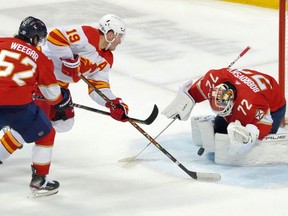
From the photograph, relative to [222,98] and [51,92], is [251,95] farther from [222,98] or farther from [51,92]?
[51,92]

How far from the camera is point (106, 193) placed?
15.4 feet

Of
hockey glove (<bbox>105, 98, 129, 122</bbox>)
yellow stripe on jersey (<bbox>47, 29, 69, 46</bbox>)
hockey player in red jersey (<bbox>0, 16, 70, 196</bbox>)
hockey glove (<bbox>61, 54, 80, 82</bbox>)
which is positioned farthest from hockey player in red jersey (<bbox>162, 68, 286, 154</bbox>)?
hockey player in red jersey (<bbox>0, 16, 70, 196</bbox>)

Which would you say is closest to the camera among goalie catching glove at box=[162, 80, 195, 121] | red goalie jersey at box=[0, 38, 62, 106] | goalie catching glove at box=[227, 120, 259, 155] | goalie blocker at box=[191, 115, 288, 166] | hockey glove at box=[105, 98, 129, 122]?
red goalie jersey at box=[0, 38, 62, 106]

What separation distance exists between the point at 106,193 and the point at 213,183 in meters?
0.50

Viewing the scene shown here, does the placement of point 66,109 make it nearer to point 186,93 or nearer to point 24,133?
point 24,133

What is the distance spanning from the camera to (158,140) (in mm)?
5453

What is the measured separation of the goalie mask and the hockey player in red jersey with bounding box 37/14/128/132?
46 cm

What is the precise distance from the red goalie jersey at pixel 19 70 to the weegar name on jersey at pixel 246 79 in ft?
3.33

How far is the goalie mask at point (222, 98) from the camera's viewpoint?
192 inches

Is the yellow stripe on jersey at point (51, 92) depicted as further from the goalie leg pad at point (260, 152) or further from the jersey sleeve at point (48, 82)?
the goalie leg pad at point (260, 152)

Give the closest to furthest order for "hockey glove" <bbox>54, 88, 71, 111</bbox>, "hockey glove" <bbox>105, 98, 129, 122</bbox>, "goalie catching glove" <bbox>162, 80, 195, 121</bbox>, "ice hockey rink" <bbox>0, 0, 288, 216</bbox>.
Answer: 1. "ice hockey rink" <bbox>0, 0, 288, 216</bbox>
2. "hockey glove" <bbox>54, 88, 71, 111</bbox>
3. "hockey glove" <bbox>105, 98, 129, 122</bbox>
4. "goalie catching glove" <bbox>162, 80, 195, 121</bbox>

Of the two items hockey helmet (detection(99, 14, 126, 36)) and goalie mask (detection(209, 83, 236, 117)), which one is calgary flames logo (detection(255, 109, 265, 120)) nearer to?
goalie mask (detection(209, 83, 236, 117))

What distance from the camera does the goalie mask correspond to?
4883 mm

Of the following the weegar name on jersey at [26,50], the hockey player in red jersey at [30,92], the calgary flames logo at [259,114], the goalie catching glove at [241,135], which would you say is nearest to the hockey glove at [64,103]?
the hockey player in red jersey at [30,92]
